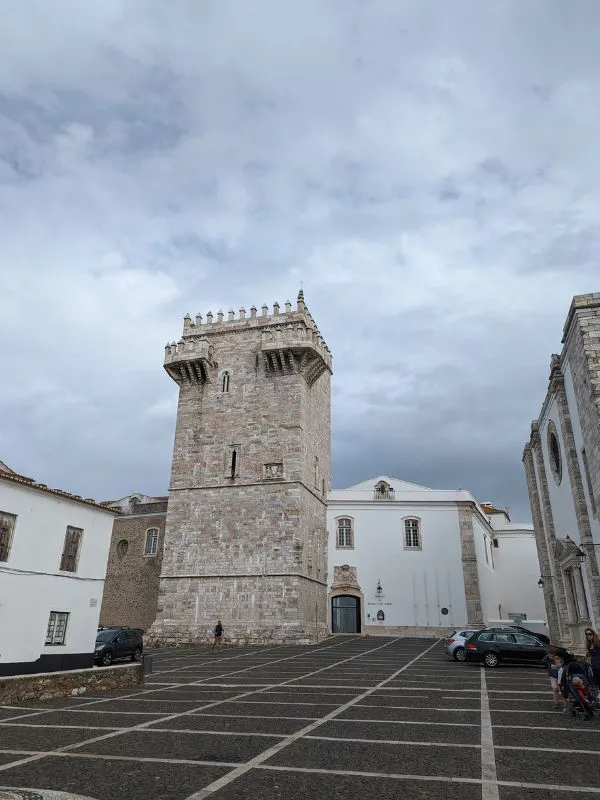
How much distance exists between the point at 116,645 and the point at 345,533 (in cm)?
1791

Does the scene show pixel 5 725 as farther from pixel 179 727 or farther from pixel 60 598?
pixel 60 598

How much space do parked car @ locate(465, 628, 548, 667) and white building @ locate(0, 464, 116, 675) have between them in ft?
39.9

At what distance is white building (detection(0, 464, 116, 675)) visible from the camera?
14133 mm

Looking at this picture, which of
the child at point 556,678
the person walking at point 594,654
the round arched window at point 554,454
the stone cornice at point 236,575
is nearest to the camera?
the person walking at point 594,654

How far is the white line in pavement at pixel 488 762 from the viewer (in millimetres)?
5195

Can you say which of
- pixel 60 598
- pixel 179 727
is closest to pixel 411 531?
pixel 60 598

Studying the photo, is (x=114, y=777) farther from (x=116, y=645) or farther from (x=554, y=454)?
(x=554, y=454)

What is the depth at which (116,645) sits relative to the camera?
2002 cm

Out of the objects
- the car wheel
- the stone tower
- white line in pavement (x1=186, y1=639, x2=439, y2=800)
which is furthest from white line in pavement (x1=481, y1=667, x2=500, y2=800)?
the stone tower

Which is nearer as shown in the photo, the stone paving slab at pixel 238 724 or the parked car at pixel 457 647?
the stone paving slab at pixel 238 724

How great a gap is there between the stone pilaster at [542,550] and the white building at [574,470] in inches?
15.7

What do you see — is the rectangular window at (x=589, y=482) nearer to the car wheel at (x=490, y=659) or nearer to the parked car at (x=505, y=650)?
the parked car at (x=505, y=650)

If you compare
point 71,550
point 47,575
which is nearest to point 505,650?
point 71,550

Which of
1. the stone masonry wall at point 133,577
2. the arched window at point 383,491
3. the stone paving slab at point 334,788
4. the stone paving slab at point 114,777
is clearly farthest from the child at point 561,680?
the stone masonry wall at point 133,577
